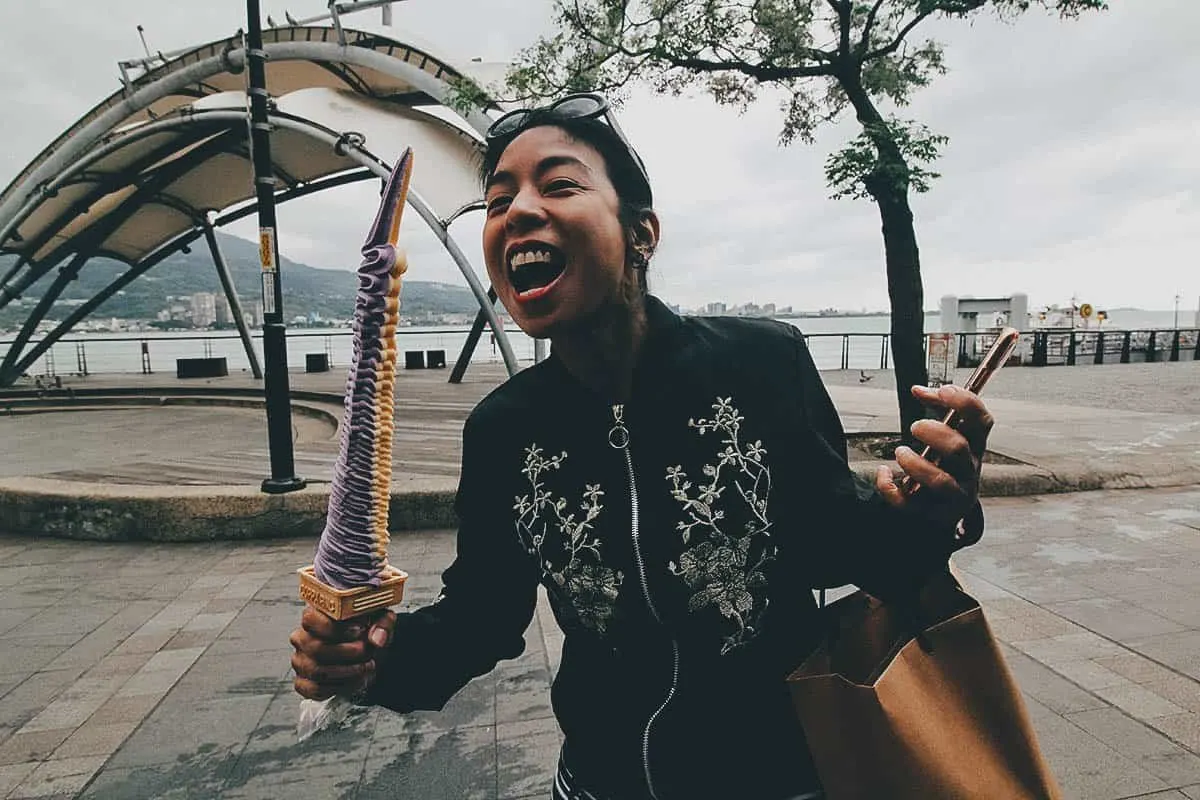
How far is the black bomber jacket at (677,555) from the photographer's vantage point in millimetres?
1235

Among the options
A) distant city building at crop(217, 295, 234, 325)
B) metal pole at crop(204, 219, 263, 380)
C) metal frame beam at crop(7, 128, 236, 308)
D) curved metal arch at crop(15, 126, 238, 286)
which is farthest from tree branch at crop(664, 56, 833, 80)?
distant city building at crop(217, 295, 234, 325)

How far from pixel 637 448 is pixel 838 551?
0.39 metres

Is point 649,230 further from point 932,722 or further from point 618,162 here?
point 932,722

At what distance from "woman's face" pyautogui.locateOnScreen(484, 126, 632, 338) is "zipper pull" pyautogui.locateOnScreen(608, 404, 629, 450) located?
190mm

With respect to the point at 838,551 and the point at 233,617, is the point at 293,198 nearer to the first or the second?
the point at 233,617

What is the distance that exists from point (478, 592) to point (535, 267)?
632mm

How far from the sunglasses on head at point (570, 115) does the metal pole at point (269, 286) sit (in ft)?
20.0

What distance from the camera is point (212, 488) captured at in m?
6.85

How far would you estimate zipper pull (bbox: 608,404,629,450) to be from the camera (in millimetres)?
1313

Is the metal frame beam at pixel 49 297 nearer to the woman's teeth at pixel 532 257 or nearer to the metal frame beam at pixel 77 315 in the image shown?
the metal frame beam at pixel 77 315

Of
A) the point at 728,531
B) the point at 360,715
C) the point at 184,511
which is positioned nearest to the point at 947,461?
the point at 728,531

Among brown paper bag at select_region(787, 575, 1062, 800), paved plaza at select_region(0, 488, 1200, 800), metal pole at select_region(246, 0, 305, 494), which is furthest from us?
metal pole at select_region(246, 0, 305, 494)

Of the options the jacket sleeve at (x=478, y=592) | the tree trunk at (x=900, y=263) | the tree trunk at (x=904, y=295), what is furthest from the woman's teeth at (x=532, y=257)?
the tree trunk at (x=904, y=295)

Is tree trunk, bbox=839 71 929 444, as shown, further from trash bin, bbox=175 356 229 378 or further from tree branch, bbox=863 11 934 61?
trash bin, bbox=175 356 229 378
